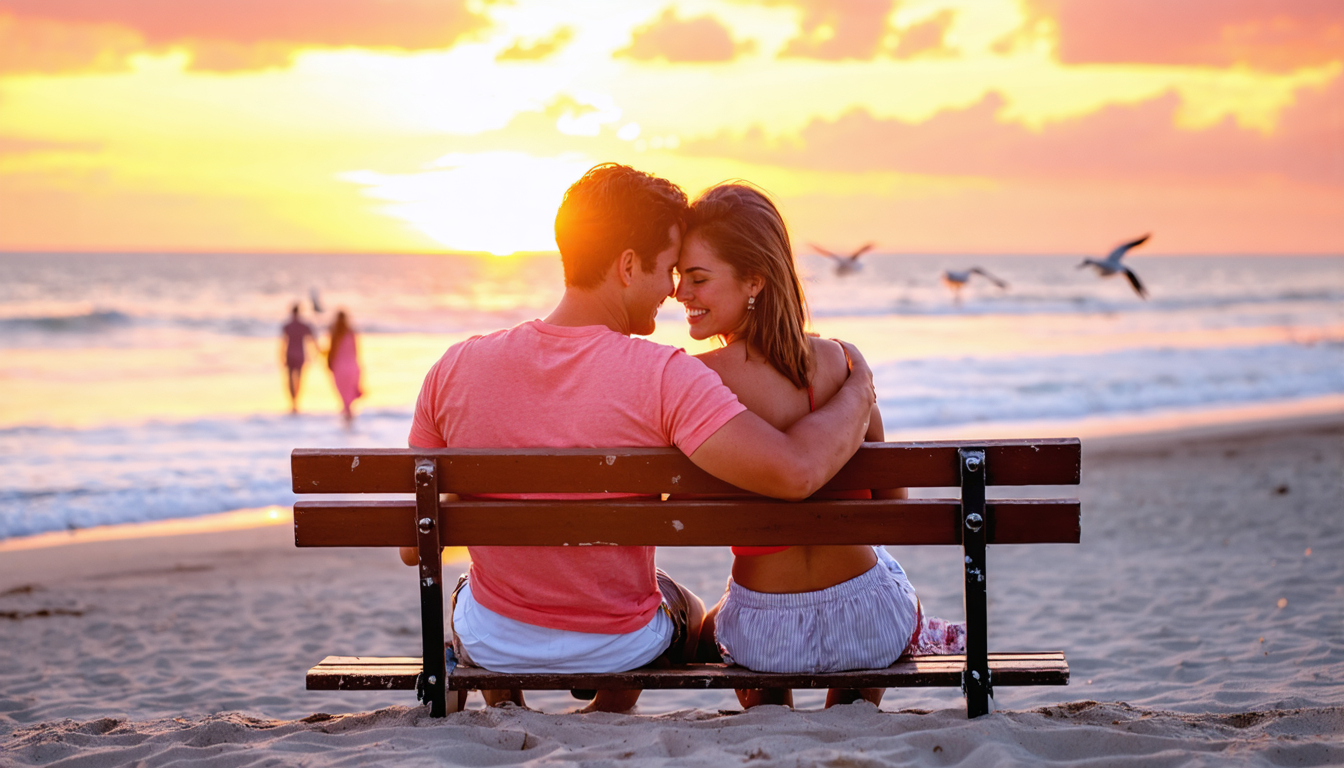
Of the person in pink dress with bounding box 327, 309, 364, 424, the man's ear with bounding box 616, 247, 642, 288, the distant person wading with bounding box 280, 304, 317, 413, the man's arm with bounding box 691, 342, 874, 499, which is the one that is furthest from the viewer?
the distant person wading with bounding box 280, 304, 317, 413

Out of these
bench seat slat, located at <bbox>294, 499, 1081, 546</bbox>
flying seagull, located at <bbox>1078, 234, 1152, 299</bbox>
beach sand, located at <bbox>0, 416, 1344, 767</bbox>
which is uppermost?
flying seagull, located at <bbox>1078, 234, 1152, 299</bbox>

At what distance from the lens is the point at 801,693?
445cm

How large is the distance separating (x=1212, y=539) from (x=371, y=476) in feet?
19.3

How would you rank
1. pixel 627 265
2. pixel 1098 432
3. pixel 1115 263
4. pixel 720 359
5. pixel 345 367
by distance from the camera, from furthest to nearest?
pixel 345 367, pixel 1098 432, pixel 1115 263, pixel 720 359, pixel 627 265

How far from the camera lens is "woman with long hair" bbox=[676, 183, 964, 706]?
2.76 metres

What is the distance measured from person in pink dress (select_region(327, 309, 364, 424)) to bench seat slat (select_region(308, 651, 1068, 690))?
36.7 ft

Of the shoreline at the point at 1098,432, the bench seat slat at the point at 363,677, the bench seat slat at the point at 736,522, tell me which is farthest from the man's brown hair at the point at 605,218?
the shoreline at the point at 1098,432

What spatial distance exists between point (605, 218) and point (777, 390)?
0.64m

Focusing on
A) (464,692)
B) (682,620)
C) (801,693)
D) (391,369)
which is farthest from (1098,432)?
(391,369)

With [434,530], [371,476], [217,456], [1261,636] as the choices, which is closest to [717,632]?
[434,530]

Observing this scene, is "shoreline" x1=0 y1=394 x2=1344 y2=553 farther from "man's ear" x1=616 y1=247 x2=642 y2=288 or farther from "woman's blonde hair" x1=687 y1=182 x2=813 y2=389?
"man's ear" x1=616 y1=247 x2=642 y2=288

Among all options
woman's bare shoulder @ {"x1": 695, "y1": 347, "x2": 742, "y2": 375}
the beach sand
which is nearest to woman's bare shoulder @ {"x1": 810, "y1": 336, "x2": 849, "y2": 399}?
woman's bare shoulder @ {"x1": 695, "y1": 347, "x2": 742, "y2": 375}

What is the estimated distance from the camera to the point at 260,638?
511 cm

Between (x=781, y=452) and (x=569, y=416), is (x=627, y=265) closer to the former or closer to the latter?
(x=569, y=416)
